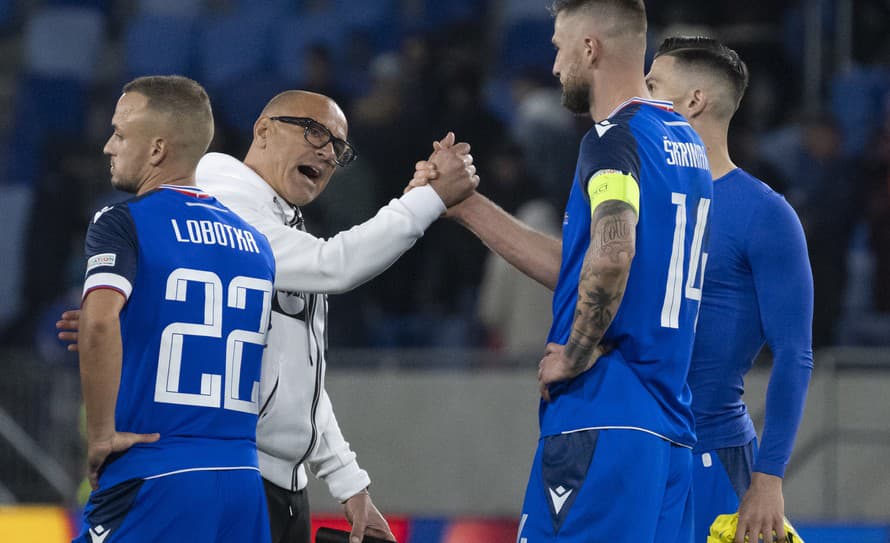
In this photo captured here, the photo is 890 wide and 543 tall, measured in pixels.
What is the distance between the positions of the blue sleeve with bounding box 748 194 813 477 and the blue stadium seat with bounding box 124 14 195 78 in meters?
9.67

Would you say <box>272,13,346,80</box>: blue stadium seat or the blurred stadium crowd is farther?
<box>272,13,346,80</box>: blue stadium seat

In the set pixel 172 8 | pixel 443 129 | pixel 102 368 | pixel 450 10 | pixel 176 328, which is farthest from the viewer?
pixel 172 8

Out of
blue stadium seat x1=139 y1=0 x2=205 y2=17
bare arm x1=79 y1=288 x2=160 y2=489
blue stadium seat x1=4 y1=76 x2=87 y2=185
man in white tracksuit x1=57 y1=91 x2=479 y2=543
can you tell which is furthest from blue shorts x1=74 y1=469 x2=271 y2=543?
blue stadium seat x1=139 y1=0 x2=205 y2=17

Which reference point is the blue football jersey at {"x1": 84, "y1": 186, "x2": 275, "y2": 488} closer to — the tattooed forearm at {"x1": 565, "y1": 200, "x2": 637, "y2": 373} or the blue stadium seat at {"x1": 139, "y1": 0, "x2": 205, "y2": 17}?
the tattooed forearm at {"x1": 565, "y1": 200, "x2": 637, "y2": 373}

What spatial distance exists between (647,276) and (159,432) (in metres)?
1.45

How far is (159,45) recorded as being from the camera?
1391 centimetres

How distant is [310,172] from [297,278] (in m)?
0.55

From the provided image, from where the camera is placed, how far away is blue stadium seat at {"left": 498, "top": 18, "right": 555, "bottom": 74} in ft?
40.7

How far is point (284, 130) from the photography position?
494 cm

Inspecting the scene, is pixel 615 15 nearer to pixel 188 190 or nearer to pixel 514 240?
pixel 514 240

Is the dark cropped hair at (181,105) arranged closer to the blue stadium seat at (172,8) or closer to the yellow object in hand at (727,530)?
the yellow object in hand at (727,530)

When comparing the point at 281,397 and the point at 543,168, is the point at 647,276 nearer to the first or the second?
the point at 281,397

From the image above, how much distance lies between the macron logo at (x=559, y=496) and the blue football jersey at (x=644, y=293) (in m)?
0.17

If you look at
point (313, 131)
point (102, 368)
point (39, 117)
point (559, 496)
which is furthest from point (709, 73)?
point (39, 117)
